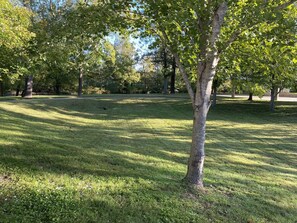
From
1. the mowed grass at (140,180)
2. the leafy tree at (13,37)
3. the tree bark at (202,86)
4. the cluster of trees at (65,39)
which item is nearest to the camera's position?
the mowed grass at (140,180)

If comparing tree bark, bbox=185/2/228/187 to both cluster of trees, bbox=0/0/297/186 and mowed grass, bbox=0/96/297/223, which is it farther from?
mowed grass, bbox=0/96/297/223

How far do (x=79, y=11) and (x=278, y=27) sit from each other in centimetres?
343

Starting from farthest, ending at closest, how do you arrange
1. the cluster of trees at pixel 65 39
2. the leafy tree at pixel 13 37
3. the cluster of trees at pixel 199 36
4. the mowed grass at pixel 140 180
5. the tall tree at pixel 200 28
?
the leafy tree at pixel 13 37 < the cluster of trees at pixel 65 39 < the cluster of trees at pixel 199 36 < the tall tree at pixel 200 28 < the mowed grass at pixel 140 180

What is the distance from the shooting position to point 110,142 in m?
9.71

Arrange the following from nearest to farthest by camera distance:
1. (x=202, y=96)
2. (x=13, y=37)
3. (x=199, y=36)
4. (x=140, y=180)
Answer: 1. (x=199, y=36)
2. (x=202, y=96)
3. (x=140, y=180)
4. (x=13, y=37)

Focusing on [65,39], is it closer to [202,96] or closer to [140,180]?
[202,96]

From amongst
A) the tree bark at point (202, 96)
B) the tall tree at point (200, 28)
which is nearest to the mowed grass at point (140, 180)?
the tree bark at point (202, 96)

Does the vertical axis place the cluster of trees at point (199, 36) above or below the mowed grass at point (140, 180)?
above

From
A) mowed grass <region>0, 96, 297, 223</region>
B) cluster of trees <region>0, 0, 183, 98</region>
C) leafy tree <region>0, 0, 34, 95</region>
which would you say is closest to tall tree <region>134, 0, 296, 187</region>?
cluster of trees <region>0, 0, 183, 98</region>

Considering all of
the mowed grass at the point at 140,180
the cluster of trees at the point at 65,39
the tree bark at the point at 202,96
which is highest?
the cluster of trees at the point at 65,39

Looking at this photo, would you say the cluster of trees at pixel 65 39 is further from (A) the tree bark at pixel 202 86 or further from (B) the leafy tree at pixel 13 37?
(A) the tree bark at pixel 202 86

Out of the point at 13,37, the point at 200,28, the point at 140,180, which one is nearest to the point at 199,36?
the point at 200,28

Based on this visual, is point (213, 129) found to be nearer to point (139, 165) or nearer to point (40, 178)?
point (139, 165)

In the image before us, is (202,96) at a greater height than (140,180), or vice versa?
(202,96)
